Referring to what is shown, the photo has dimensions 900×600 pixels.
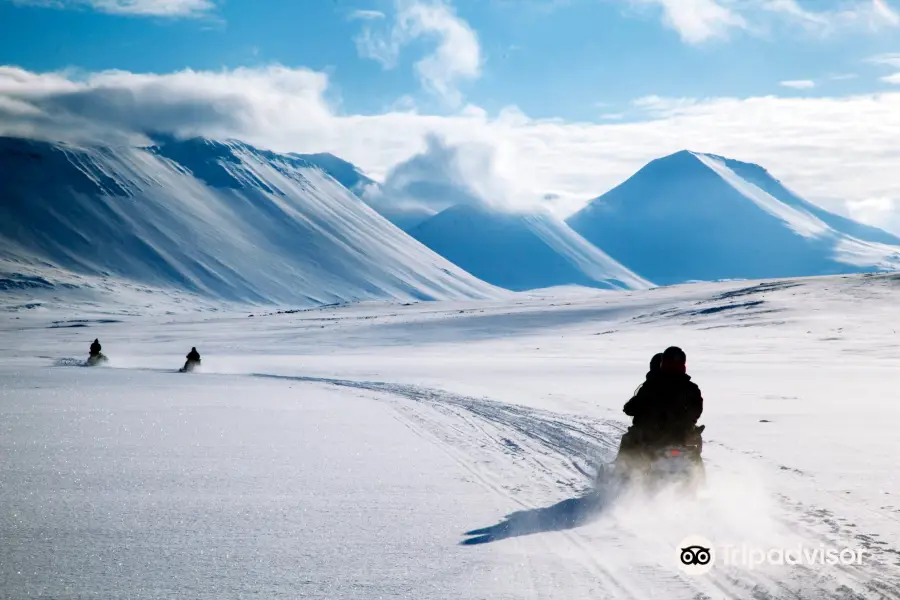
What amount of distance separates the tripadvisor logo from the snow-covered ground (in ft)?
0.40

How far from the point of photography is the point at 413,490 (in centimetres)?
1044

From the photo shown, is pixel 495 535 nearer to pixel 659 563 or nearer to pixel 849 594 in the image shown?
pixel 659 563

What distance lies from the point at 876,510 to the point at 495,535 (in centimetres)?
433

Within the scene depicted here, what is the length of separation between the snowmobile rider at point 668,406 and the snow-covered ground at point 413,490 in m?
0.77

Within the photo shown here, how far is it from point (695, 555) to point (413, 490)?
3.97 m

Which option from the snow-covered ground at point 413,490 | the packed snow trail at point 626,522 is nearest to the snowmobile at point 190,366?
the snow-covered ground at point 413,490

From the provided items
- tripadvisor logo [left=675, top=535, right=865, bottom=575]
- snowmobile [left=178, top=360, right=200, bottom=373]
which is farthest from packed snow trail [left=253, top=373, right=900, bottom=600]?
snowmobile [left=178, top=360, right=200, bottom=373]

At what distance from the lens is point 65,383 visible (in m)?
A: 27.0

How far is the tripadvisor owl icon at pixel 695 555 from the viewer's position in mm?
7152

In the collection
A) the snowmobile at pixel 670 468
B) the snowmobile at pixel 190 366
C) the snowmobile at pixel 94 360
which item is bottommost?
the snowmobile at pixel 94 360

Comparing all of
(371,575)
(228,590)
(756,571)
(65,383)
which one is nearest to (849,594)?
(756,571)

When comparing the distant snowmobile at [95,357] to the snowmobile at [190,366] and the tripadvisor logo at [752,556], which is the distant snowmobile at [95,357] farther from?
the tripadvisor logo at [752,556]

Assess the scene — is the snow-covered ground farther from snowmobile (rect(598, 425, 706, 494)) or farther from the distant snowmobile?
the distant snowmobile

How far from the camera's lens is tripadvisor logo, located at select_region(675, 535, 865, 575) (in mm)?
7273
